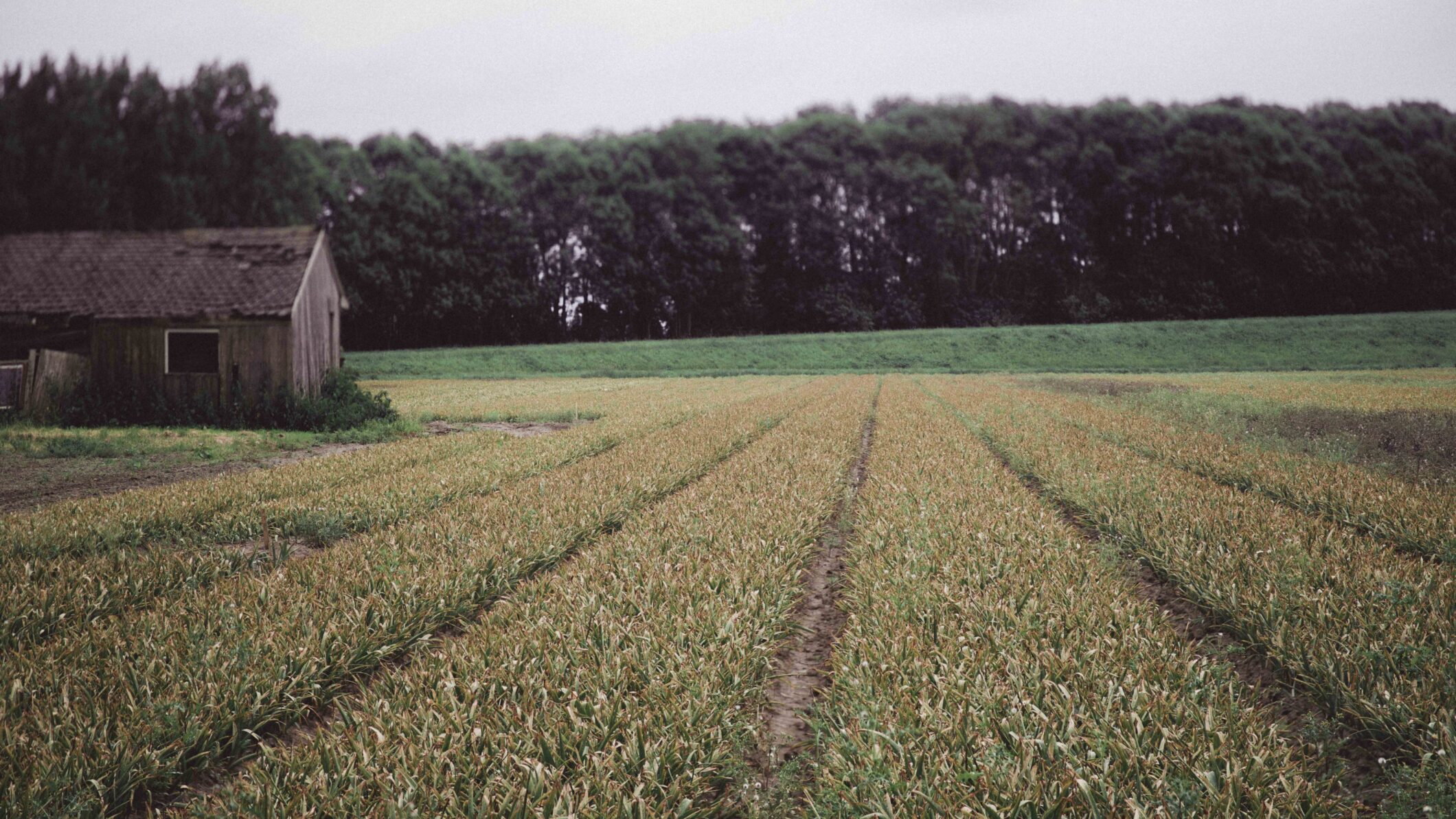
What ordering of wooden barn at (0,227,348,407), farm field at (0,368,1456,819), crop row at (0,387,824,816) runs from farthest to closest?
wooden barn at (0,227,348,407) < crop row at (0,387,824,816) < farm field at (0,368,1456,819)

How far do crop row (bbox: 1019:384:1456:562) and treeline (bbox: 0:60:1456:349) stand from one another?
52783mm

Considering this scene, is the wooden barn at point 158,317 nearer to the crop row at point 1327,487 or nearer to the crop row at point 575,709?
the crop row at point 575,709

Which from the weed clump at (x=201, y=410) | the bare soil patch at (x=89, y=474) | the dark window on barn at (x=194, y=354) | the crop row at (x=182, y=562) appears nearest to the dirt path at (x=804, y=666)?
the crop row at (x=182, y=562)

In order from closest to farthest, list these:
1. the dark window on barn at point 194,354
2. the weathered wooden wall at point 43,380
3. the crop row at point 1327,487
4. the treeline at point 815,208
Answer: the crop row at point 1327,487
the weathered wooden wall at point 43,380
the dark window on barn at point 194,354
the treeline at point 815,208

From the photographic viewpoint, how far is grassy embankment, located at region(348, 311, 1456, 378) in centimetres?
3922

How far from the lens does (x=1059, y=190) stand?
67.9 m

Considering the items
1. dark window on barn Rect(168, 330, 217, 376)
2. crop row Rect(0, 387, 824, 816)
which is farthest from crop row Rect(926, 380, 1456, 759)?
dark window on barn Rect(168, 330, 217, 376)

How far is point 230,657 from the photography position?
3.14 m

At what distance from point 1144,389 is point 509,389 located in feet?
84.4

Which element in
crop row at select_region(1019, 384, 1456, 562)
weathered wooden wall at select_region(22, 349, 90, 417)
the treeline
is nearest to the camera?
crop row at select_region(1019, 384, 1456, 562)

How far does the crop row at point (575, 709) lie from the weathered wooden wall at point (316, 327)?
51.0ft

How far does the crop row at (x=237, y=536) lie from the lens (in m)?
3.90

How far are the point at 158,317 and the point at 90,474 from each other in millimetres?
8228

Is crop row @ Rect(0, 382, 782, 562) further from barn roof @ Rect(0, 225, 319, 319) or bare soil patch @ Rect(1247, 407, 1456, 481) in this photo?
bare soil patch @ Rect(1247, 407, 1456, 481)
